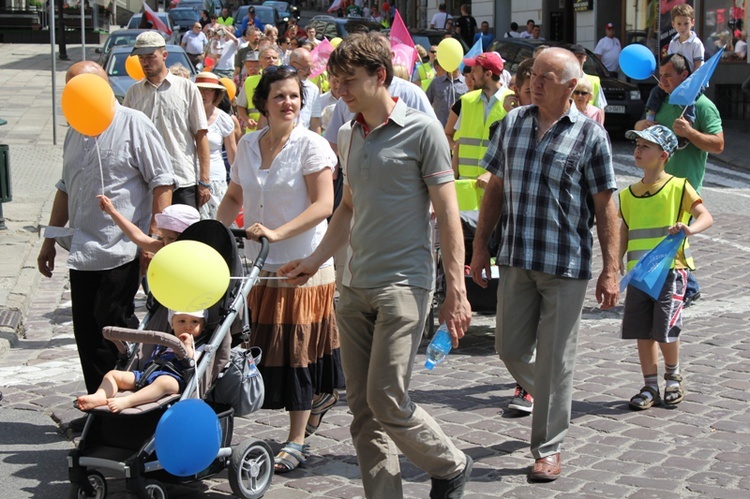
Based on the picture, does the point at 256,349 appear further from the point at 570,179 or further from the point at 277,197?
the point at 570,179

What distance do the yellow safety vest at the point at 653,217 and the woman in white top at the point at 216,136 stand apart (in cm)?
350

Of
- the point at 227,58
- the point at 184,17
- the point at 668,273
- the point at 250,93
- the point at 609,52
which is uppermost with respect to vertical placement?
the point at 184,17

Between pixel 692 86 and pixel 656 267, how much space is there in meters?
1.64

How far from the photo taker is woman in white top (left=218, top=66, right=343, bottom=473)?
18.3 ft

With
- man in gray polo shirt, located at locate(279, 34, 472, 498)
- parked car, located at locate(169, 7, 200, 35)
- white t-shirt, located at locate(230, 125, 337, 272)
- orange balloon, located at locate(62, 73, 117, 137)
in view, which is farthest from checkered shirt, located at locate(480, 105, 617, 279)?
parked car, located at locate(169, 7, 200, 35)

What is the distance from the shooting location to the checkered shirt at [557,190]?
208 inches

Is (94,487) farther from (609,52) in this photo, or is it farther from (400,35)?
(609,52)

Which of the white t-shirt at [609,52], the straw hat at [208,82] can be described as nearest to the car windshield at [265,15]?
the white t-shirt at [609,52]

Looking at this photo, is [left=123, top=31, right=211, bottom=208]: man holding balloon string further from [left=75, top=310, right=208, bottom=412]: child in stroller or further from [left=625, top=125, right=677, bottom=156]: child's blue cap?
[left=625, top=125, right=677, bottom=156]: child's blue cap

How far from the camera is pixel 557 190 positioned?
5328mm

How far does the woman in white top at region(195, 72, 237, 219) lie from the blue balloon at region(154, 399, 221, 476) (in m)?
4.32

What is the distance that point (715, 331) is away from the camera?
8492 millimetres

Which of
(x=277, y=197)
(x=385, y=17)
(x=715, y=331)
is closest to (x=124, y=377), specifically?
(x=277, y=197)

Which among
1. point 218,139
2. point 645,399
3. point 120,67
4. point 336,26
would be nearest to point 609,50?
point 336,26
